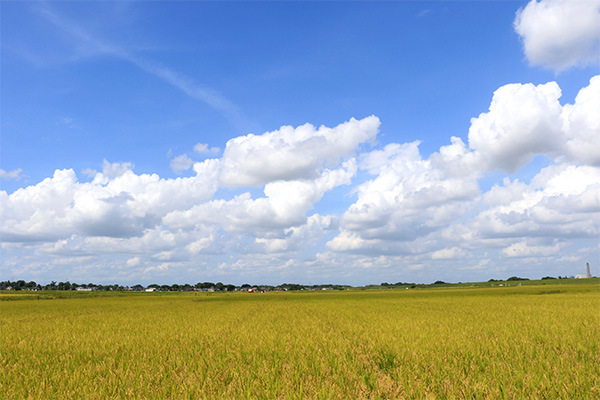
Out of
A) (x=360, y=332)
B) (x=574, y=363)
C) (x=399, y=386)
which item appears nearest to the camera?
(x=399, y=386)

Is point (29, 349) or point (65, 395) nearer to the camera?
point (65, 395)

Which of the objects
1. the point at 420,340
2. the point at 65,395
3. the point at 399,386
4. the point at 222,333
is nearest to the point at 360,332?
the point at 420,340

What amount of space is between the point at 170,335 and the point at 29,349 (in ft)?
16.5

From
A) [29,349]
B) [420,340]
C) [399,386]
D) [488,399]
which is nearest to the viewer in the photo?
[488,399]

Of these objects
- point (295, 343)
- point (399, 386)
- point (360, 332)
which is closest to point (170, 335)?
point (295, 343)

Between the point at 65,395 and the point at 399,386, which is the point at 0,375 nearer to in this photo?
the point at 65,395

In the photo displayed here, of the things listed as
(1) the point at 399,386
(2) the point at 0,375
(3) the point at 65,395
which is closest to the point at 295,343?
(1) the point at 399,386

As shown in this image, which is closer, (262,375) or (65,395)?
(65,395)

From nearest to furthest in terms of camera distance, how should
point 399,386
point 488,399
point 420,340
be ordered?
point 488,399 → point 399,386 → point 420,340

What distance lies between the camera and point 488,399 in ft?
20.6

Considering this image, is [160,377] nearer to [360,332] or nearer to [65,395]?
[65,395]

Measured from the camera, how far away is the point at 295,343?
41.6 feet

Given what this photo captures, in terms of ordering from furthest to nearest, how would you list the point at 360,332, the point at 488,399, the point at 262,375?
1. the point at 360,332
2. the point at 262,375
3. the point at 488,399

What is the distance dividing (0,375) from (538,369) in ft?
42.8
